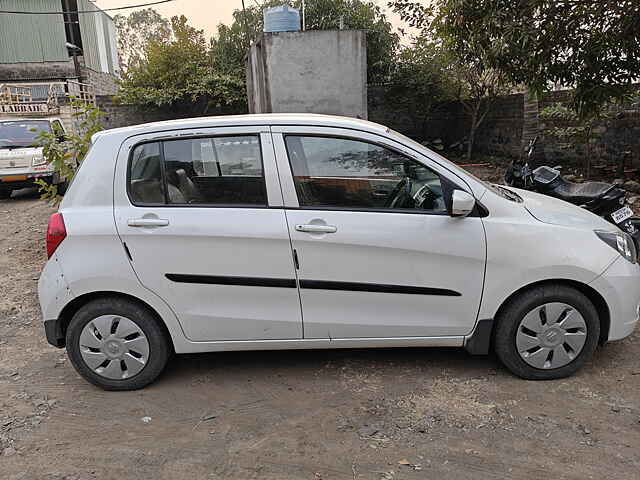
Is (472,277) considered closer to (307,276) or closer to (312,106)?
(307,276)

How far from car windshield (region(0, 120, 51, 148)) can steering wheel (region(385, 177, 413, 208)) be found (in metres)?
10.6

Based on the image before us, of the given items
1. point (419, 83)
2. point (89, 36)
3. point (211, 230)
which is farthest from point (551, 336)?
point (89, 36)

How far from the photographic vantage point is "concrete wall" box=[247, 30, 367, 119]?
10516 mm

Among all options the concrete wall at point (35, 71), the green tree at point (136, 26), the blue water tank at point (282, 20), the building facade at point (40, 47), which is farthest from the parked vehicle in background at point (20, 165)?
the green tree at point (136, 26)

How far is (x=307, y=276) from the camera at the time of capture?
3385 mm

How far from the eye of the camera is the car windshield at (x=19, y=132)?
1186 centimetres

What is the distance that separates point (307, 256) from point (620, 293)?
77.8 inches

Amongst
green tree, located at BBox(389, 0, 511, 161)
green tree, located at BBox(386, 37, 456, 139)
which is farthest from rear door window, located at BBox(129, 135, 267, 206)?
green tree, located at BBox(386, 37, 456, 139)

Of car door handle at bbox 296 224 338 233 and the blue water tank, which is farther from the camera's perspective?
the blue water tank

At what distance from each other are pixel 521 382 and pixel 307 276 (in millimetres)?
1554

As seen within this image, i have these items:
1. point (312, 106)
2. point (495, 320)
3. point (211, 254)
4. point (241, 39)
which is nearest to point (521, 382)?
point (495, 320)

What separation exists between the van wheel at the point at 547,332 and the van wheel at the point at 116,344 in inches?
87.6

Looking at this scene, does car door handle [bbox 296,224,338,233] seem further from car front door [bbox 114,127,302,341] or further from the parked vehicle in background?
the parked vehicle in background

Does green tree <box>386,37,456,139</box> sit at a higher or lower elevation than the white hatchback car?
higher
